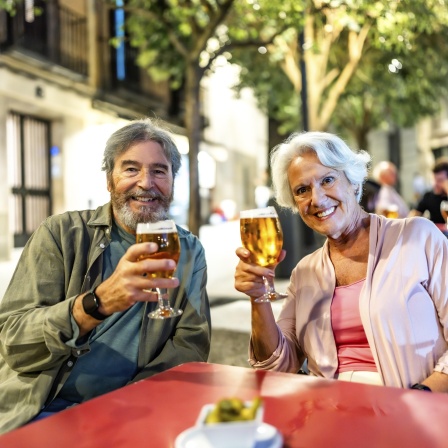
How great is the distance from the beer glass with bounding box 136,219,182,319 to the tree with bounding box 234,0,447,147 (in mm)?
7021

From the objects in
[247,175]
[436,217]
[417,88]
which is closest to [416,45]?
[417,88]

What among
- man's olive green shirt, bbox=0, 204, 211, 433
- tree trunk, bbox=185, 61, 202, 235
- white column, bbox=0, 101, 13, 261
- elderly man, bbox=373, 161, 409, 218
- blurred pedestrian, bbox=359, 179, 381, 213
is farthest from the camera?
white column, bbox=0, 101, 13, 261

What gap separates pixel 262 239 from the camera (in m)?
1.91

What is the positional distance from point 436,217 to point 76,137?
1040cm

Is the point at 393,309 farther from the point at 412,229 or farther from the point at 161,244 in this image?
the point at 161,244

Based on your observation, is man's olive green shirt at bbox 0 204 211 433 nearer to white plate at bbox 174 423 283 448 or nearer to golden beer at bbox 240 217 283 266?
golden beer at bbox 240 217 283 266

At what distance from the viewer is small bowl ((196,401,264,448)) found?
42.3 inches

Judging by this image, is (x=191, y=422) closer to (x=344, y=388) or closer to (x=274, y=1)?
(x=344, y=388)

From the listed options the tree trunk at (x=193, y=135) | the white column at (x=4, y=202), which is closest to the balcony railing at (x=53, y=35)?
the white column at (x=4, y=202)

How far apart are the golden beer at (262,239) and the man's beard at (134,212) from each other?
51cm

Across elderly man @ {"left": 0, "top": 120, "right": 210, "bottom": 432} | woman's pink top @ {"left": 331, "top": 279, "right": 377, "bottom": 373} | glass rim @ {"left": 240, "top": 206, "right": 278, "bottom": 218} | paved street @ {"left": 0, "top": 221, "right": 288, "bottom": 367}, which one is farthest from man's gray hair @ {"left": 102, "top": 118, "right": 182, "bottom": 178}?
paved street @ {"left": 0, "top": 221, "right": 288, "bottom": 367}

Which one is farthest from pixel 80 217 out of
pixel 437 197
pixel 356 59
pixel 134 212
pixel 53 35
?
pixel 53 35

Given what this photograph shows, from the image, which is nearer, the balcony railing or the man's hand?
the man's hand

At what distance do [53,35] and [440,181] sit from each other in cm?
1021
